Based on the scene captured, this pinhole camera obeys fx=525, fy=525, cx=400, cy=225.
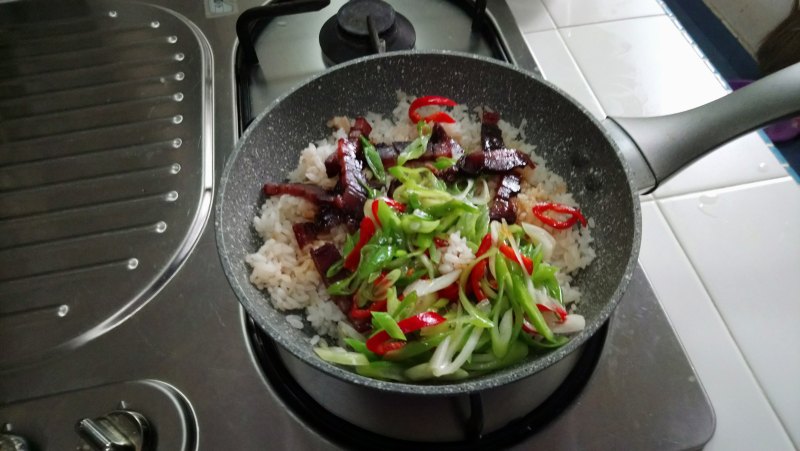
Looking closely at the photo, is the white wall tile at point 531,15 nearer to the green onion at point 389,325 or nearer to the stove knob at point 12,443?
the green onion at point 389,325

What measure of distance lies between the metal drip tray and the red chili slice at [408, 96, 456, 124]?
44cm

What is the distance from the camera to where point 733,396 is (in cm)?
83

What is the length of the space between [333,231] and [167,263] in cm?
32

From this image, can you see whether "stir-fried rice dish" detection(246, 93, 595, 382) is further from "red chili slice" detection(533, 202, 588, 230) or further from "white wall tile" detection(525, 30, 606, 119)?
"white wall tile" detection(525, 30, 606, 119)

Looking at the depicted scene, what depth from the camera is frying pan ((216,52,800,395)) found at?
2.41 feet

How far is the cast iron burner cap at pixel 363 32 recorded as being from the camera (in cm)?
122

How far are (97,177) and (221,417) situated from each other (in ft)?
2.03

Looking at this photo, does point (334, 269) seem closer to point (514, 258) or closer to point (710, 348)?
point (514, 258)

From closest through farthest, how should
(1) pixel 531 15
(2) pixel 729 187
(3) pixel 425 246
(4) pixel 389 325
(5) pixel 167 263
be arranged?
(4) pixel 389 325
(3) pixel 425 246
(5) pixel 167 263
(2) pixel 729 187
(1) pixel 531 15

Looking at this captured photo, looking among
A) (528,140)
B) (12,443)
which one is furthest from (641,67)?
(12,443)

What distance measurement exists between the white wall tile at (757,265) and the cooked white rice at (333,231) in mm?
264

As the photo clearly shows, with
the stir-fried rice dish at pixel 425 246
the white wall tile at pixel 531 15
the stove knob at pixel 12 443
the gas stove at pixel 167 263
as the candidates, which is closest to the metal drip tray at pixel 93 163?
the gas stove at pixel 167 263

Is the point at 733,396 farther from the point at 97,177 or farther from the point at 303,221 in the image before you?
the point at 97,177

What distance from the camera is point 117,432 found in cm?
75
